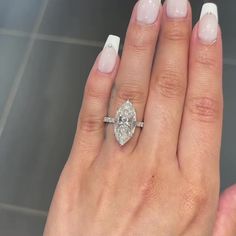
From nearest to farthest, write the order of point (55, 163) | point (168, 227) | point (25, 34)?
point (168, 227) < point (55, 163) < point (25, 34)

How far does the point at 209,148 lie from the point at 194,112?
0.21ft

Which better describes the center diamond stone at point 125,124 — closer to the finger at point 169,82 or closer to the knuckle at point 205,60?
the finger at point 169,82

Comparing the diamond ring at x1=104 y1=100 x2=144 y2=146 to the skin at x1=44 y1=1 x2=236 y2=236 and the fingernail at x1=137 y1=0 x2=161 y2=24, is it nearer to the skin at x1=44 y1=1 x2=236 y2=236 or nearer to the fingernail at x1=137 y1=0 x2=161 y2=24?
the skin at x1=44 y1=1 x2=236 y2=236

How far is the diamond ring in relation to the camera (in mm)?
656

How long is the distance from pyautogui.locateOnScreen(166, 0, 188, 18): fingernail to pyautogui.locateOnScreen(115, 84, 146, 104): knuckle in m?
0.13

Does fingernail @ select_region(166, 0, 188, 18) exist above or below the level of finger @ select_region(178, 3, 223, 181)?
above

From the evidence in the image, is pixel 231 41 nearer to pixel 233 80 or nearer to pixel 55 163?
pixel 233 80

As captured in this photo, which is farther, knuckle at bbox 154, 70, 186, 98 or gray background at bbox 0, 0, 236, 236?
gray background at bbox 0, 0, 236, 236

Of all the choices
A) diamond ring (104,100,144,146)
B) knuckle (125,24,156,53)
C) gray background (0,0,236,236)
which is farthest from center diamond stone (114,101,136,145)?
gray background (0,0,236,236)

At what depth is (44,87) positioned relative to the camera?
1294 mm

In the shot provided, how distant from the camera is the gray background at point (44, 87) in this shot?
1.14m

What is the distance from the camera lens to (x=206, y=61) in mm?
679

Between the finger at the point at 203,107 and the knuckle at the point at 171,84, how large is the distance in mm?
15

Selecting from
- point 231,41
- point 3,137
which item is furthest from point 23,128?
point 231,41
